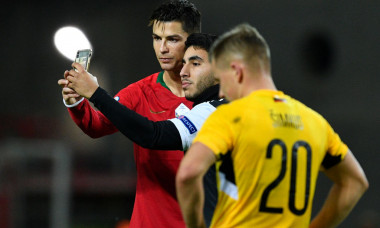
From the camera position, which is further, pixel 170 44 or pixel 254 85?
pixel 170 44

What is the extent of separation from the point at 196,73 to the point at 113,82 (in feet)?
26.3

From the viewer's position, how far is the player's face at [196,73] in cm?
253

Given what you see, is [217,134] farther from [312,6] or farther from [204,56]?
[312,6]

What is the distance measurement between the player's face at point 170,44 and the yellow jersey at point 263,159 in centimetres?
123

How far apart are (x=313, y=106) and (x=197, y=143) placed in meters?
7.19

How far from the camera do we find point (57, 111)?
10766mm

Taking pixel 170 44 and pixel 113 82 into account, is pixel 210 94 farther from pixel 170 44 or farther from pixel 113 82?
pixel 113 82

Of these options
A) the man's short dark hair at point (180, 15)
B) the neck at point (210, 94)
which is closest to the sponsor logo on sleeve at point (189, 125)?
the neck at point (210, 94)

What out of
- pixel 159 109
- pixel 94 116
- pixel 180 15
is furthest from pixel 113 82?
pixel 94 116

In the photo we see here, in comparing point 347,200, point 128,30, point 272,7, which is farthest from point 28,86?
point 347,200

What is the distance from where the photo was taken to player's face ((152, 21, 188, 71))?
2.98 meters

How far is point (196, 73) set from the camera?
2.58 metres

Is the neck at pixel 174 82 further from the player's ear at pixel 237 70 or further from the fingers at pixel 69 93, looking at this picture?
the player's ear at pixel 237 70

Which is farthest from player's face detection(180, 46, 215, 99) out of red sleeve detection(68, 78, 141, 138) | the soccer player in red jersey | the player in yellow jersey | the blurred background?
the blurred background
